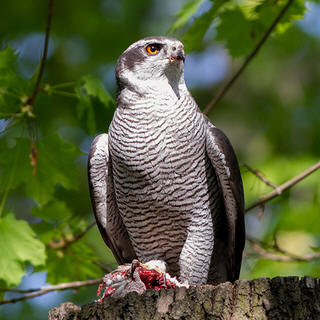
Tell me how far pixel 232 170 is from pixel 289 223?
2854 mm

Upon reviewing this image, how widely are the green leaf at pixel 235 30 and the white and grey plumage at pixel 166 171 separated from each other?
2.45ft

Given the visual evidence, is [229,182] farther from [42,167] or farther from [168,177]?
[42,167]

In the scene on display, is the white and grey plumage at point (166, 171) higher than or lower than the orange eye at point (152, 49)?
lower

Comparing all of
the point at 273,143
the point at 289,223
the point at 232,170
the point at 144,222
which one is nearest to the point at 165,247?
the point at 144,222

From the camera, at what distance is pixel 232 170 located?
5426 millimetres

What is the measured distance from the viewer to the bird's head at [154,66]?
5.55 metres

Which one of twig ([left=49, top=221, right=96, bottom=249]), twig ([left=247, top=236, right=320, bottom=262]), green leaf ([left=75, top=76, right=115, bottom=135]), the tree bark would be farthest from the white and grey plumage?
the tree bark

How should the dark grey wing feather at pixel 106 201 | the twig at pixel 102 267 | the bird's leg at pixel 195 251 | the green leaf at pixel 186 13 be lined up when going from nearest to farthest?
the bird's leg at pixel 195 251 < the dark grey wing feather at pixel 106 201 < the green leaf at pixel 186 13 < the twig at pixel 102 267

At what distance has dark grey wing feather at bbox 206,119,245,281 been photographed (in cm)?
539

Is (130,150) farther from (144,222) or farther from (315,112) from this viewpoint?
(315,112)

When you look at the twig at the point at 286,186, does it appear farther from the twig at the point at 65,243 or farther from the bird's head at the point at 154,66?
the twig at the point at 65,243

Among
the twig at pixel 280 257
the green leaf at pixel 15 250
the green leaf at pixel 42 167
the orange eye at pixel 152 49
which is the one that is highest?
the orange eye at pixel 152 49

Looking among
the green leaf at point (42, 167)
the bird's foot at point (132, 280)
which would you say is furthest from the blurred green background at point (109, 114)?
the bird's foot at point (132, 280)

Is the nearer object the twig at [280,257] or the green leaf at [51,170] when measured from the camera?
the green leaf at [51,170]
